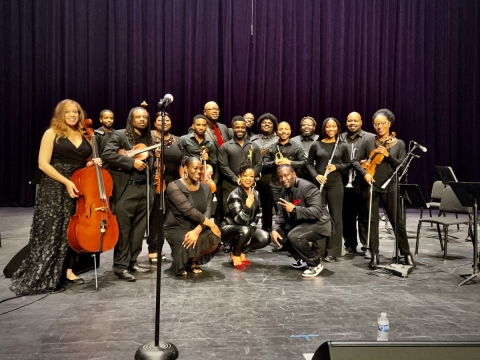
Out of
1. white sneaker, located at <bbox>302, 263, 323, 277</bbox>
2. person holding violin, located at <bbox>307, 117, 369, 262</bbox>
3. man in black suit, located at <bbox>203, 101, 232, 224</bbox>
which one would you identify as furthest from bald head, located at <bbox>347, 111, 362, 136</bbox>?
white sneaker, located at <bbox>302, 263, 323, 277</bbox>

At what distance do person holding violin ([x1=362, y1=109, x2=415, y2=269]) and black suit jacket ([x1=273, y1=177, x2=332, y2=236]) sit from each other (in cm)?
55

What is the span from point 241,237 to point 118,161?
4.86 feet

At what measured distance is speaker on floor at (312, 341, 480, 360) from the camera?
154 centimetres

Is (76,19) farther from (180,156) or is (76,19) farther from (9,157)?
(180,156)

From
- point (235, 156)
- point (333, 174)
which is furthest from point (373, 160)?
point (235, 156)

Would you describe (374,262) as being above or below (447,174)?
below

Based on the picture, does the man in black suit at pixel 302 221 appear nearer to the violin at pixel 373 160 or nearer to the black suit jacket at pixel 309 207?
the black suit jacket at pixel 309 207

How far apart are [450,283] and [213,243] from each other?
7.44 ft

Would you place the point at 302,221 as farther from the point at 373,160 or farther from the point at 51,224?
the point at 51,224

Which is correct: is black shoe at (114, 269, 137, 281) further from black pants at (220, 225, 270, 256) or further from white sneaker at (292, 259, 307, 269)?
white sneaker at (292, 259, 307, 269)

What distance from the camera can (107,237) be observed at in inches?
151

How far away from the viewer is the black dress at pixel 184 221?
14.9 feet

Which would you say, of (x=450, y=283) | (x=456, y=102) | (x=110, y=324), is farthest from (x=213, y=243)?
(x=456, y=102)

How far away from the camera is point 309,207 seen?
479cm
